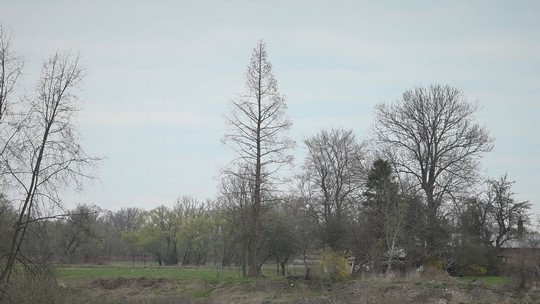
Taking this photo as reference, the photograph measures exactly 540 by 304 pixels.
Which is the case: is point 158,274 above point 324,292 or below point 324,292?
above

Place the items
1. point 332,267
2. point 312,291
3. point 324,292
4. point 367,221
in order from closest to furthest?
point 324,292, point 312,291, point 332,267, point 367,221

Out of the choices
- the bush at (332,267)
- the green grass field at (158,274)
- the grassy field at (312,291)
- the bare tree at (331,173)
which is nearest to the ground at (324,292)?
the grassy field at (312,291)

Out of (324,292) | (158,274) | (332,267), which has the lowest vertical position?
(324,292)

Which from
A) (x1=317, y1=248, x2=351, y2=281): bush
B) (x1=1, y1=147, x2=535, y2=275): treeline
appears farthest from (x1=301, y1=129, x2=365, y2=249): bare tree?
(x1=317, y1=248, x2=351, y2=281): bush

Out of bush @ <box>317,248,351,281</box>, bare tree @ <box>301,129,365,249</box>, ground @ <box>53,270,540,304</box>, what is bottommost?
ground @ <box>53,270,540,304</box>

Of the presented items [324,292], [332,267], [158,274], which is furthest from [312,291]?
[158,274]

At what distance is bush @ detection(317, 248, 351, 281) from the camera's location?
1176 inches

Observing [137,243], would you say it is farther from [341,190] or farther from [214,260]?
[341,190]

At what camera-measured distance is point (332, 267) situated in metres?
30.0

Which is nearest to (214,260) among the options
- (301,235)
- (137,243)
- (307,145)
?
(137,243)

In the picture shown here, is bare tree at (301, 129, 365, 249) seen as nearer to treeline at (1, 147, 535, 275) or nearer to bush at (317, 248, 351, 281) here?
treeline at (1, 147, 535, 275)

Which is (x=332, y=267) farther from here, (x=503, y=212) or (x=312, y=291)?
(x=503, y=212)

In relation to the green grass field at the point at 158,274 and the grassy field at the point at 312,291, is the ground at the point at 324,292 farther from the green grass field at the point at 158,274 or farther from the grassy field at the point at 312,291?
the green grass field at the point at 158,274

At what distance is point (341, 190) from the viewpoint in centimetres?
4884
